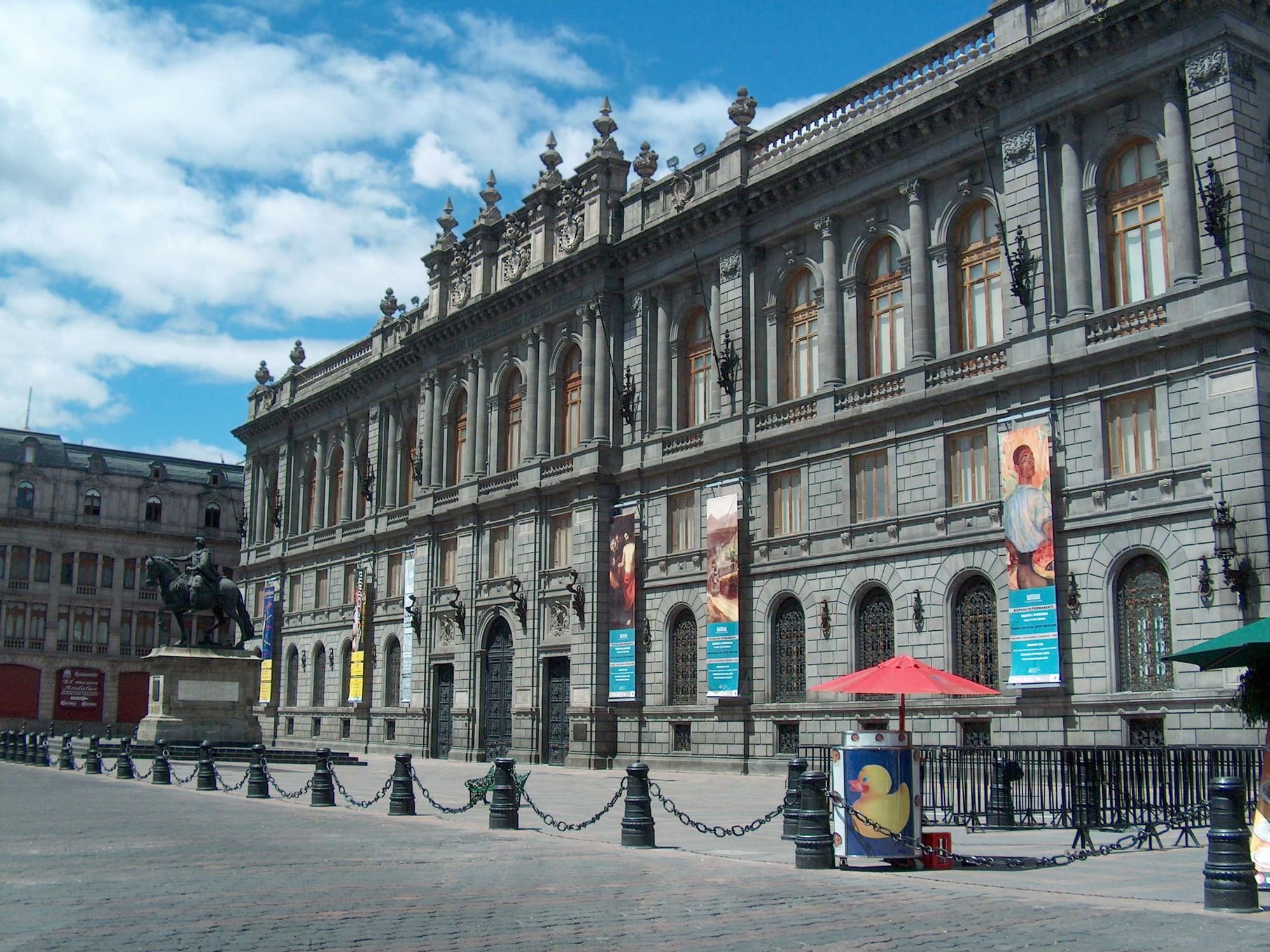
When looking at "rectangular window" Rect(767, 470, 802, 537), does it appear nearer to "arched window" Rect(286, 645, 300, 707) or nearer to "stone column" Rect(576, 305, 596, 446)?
"stone column" Rect(576, 305, 596, 446)

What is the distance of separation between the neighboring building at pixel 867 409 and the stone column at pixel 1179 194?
0.22 ft

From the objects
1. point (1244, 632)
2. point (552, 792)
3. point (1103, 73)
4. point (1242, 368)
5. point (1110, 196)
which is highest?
point (1103, 73)

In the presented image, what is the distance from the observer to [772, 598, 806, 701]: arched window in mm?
36094

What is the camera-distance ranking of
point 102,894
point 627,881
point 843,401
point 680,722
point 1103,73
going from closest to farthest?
point 102,894 < point 627,881 < point 1103,73 < point 843,401 < point 680,722

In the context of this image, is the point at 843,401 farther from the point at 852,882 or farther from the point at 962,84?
the point at 852,882

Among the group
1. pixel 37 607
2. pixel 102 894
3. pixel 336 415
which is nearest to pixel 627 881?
pixel 102 894

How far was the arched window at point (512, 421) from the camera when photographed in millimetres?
48844

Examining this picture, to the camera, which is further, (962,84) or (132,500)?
(132,500)

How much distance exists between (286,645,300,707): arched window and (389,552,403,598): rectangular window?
10.1 m

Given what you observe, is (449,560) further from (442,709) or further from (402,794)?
(402,794)

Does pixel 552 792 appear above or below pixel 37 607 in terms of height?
below

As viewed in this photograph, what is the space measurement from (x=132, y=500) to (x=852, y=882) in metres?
83.0

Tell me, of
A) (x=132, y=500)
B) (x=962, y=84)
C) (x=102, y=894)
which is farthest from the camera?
(x=132, y=500)

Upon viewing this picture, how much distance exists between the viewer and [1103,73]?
29.6m
